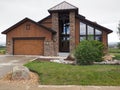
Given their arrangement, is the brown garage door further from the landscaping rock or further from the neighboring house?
the landscaping rock

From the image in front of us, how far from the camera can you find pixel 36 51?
2484cm

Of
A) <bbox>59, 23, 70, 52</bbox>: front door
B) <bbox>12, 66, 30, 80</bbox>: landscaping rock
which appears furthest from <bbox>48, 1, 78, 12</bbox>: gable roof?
<bbox>12, 66, 30, 80</bbox>: landscaping rock

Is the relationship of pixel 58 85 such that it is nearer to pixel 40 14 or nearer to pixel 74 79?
pixel 74 79

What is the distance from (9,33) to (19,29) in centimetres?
152

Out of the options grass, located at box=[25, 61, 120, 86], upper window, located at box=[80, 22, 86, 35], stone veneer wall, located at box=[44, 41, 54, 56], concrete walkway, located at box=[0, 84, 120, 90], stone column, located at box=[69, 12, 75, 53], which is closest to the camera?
concrete walkway, located at box=[0, 84, 120, 90]

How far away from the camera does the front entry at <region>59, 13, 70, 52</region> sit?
2711 cm

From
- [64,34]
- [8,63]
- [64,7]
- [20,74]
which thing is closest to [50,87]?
[20,74]

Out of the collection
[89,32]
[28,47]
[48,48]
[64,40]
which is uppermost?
[89,32]

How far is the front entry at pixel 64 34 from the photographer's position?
1067 inches

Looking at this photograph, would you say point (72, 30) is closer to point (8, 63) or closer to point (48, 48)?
point (48, 48)

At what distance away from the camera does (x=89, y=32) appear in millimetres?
25719

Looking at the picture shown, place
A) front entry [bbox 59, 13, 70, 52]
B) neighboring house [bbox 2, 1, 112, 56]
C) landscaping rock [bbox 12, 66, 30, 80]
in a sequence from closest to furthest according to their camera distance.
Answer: landscaping rock [bbox 12, 66, 30, 80]
neighboring house [bbox 2, 1, 112, 56]
front entry [bbox 59, 13, 70, 52]

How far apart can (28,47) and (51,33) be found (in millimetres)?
3486

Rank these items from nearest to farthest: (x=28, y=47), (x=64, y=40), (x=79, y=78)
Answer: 1. (x=79, y=78)
2. (x=28, y=47)
3. (x=64, y=40)
